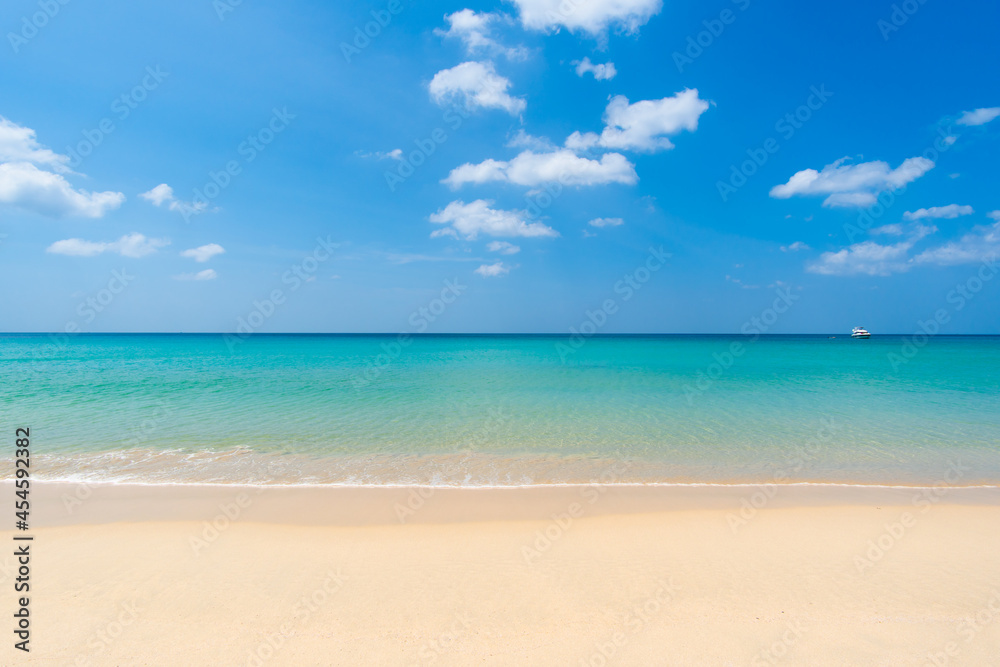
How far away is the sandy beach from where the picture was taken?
3.98 m

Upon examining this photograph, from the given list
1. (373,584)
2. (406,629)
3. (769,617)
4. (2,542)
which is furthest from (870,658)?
(2,542)

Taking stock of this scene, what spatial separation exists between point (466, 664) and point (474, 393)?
1643cm

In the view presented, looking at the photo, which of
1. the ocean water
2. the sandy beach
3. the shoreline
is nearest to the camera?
the sandy beach

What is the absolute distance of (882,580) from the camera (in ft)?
16.6

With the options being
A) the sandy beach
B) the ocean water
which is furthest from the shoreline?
the ocean water

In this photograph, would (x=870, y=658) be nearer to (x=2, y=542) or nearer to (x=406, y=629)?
(x=406, y=629)

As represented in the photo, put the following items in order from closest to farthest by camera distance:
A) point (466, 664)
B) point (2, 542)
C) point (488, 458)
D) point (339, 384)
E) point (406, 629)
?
1. point (466, 664)
2. point (406, 629)
3. point (2, 542)
4. point (488, 458)
5. point (339, 384)

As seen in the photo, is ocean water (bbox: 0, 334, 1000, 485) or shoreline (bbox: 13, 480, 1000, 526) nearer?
shoreline (bbox: 13, 480, 1000, 526)

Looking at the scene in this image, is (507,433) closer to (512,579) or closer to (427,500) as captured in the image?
(427,500)

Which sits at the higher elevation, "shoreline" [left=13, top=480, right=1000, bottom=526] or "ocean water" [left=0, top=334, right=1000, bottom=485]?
"ocean water" [left=0, top=334, right=1000, bottom=485]

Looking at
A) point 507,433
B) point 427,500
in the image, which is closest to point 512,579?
point 427,500

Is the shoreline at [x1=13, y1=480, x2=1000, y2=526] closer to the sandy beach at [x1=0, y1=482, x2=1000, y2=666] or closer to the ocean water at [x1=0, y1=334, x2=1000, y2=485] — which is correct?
the sandy beach at [x1=0, y1=482, x2=1000, y2=666]

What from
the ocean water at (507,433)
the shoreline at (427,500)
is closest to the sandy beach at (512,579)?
the shoreline at (427,500)

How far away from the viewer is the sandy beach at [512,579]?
13.0 ft
